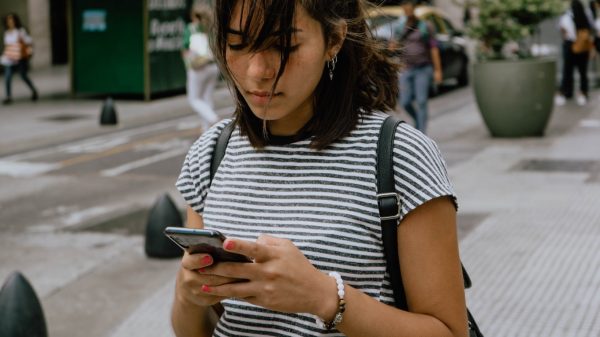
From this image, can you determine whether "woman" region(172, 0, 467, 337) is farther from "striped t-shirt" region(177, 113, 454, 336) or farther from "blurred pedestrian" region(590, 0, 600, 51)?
"blurred pedestrian" region(590, 0, 600, 51)

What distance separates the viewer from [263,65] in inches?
76.4

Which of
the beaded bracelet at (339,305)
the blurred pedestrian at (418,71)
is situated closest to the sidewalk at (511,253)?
the blurred pedestrian at (418,71)

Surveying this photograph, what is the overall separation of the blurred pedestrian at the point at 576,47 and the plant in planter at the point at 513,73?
462 centimetres

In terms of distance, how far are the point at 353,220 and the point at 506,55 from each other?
39.5ft

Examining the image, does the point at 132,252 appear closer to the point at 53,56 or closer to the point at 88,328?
the point at 88,328

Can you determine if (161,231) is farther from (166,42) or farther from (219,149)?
(166,42)

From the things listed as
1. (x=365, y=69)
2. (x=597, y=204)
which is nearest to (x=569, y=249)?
(x=597, y=204)

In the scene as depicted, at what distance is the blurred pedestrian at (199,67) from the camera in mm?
14461

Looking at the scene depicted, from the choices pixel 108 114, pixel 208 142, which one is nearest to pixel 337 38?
pixel 208 142

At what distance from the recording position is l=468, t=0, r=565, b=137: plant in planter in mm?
13109

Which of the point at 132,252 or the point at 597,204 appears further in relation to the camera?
the point at 597,204

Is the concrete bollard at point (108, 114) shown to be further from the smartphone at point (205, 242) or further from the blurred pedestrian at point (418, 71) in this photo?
the smartphone at point (205, 242)

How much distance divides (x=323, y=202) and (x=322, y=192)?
0.07 ft

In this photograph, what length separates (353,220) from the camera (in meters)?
1.98
